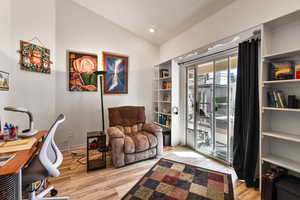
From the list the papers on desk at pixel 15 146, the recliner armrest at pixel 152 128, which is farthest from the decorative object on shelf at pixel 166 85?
the papers on desk at pixel 15 146

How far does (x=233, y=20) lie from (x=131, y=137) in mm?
2613

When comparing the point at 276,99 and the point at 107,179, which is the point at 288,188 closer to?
the point at 276,99

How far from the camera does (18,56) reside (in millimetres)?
2436

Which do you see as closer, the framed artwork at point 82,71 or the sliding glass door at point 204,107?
the sliding glass door at point 204,107

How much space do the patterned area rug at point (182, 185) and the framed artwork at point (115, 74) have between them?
2123 millimetres

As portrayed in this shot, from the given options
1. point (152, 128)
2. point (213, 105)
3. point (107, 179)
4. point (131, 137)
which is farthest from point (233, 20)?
point (107, 179)

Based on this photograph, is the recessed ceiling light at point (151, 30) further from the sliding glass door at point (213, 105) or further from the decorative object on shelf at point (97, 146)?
the decorative object on shelf at point (97, 146)

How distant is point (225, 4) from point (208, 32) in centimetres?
44

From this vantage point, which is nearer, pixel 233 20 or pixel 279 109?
pixel 279 109

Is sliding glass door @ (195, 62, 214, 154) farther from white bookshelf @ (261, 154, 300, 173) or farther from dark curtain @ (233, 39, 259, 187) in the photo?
white bookshelf @ (261, 154, 300, 173)

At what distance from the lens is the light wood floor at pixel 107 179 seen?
6.00 feet

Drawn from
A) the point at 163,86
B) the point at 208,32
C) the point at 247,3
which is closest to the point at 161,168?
the point at 163,86

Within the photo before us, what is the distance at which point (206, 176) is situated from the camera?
222cm

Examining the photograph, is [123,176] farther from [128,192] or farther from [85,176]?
[85,176]
